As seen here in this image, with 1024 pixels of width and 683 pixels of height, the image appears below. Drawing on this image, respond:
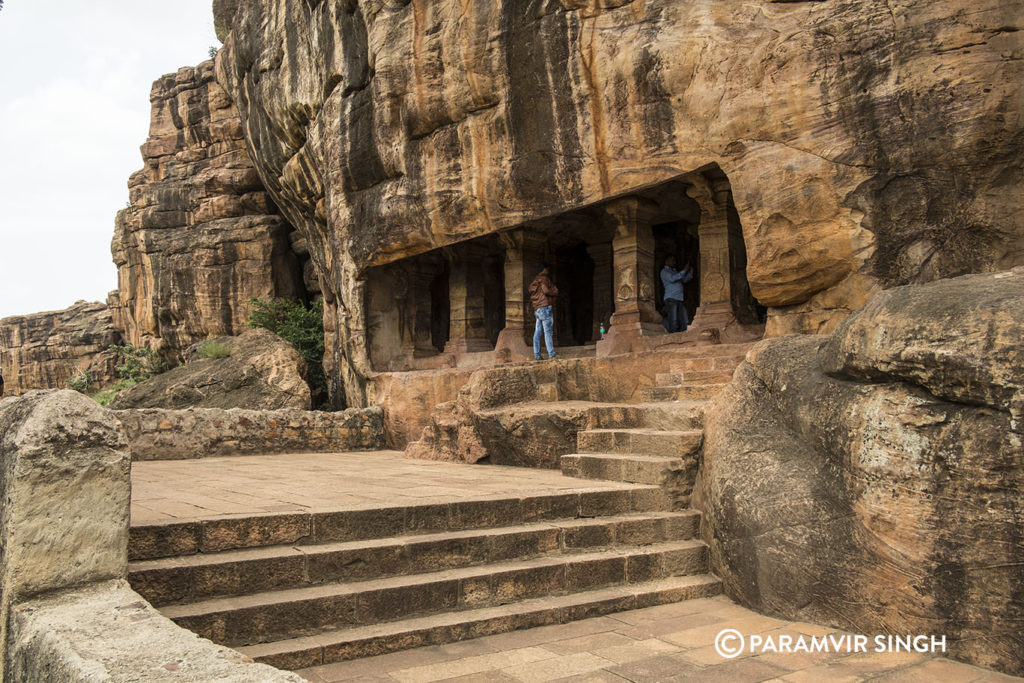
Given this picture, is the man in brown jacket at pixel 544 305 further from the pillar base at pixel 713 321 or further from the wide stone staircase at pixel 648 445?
the wide stone staircase at pixel 648 445

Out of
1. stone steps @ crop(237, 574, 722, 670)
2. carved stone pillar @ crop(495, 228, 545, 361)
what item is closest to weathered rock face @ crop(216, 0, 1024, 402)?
carved stone pillar @ crop(495, 228, 545, 361)

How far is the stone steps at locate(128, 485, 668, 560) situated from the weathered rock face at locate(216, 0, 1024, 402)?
174 inches

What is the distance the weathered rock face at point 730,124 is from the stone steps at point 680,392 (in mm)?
1521

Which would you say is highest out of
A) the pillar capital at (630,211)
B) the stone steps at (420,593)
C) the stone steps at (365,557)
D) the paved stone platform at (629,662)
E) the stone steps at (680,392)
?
the pillar capital at (630,211)

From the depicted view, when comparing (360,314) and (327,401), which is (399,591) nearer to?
(360,314)

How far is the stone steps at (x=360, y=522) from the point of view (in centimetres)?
394

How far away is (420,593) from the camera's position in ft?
13.1

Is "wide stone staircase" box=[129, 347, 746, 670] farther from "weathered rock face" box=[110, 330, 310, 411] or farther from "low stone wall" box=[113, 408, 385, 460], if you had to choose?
"weathered rock face" box=[110, 330, 310, 411]

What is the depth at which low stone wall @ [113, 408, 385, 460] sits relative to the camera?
9.55m

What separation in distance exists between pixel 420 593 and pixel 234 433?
6.91 meters

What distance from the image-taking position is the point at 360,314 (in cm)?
1487

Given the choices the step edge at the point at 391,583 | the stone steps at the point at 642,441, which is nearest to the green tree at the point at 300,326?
the stone steps at the point at 642,441

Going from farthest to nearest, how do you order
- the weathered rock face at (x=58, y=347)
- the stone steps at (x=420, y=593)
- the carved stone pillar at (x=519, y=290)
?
the weathered rock face at (x=58, y=347) → the carved stone pillar at (x=519, y=290) → the stone steps at (x=420, y=593)

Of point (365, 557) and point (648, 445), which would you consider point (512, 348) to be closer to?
point (648, 445)
